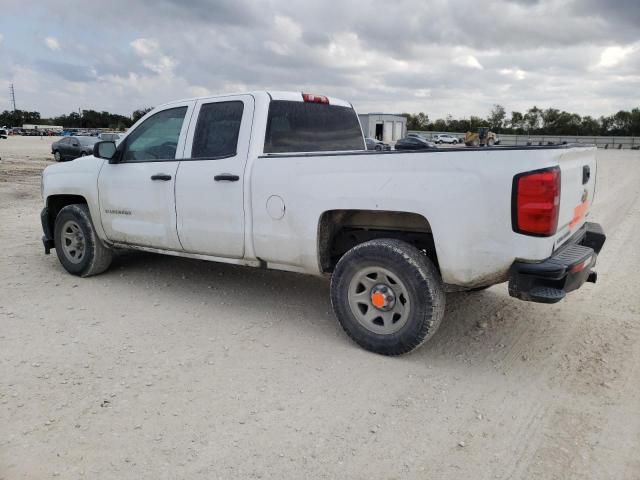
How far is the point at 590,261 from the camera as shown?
3693 mm

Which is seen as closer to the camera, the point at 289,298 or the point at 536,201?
the point at 536,201

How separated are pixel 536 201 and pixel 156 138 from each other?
368cm

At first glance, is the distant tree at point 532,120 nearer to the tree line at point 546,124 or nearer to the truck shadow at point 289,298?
the tree line at point 546,124

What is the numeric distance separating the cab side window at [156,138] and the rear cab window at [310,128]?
1003mm

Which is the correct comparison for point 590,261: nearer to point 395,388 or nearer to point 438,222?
point 438,222

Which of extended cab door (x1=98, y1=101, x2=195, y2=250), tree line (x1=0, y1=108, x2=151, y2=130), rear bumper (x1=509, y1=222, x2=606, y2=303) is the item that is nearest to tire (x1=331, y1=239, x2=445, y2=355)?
rear bumper (x1=509, y1=222, x2=606, y2=303)

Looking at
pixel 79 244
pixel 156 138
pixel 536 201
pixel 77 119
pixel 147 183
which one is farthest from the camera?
pixel 77 119

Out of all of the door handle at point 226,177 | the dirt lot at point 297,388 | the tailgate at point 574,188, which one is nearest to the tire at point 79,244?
the dirt lot at point 297,388

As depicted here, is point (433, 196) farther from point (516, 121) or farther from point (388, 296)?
point (516, 121)

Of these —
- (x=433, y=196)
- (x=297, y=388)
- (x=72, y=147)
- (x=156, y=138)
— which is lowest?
(x=297, y=388)

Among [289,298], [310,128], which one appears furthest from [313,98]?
[289,298]

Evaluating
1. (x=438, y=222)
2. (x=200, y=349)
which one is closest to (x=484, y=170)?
(x=438, y=222)

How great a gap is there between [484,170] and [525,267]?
2.19 feet

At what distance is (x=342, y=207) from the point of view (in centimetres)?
380
